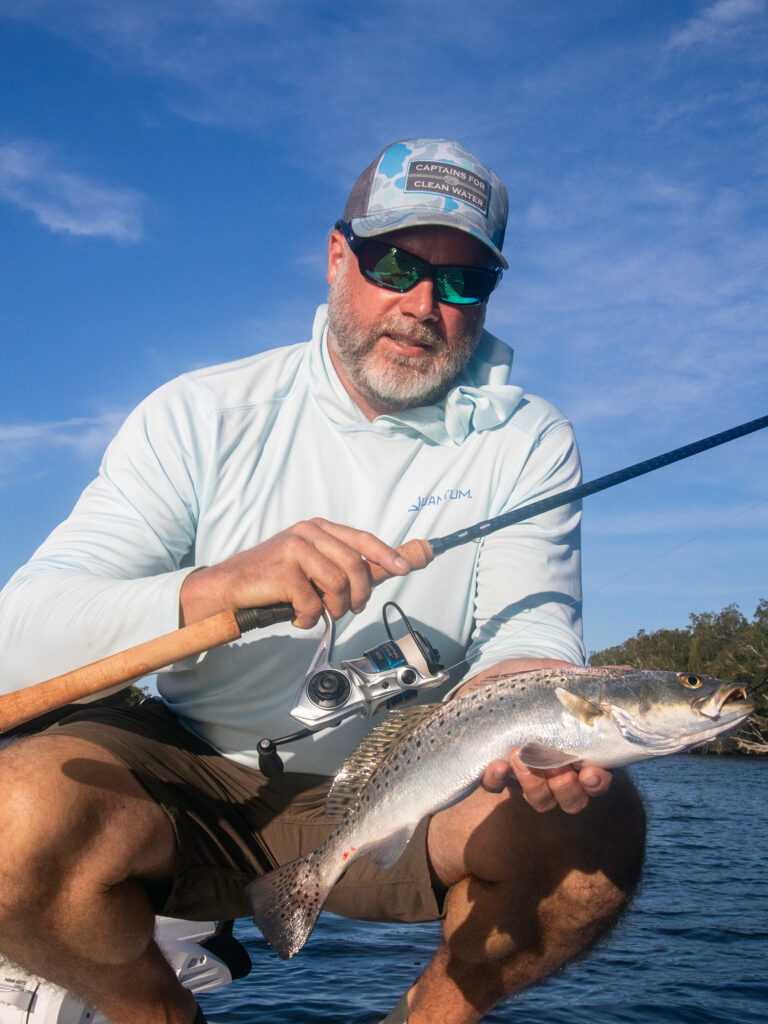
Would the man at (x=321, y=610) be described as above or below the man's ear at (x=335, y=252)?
below

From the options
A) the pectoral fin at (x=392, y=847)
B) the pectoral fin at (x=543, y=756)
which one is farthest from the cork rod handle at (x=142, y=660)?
the pectoral fin at (x=543, y=756)

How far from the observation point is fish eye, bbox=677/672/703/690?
278 centimetres

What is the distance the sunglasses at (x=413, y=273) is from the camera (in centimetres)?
414

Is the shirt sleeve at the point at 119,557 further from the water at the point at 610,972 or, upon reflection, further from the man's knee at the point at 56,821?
the water at the point at 610,972

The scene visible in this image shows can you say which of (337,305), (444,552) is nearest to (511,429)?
(444,552)

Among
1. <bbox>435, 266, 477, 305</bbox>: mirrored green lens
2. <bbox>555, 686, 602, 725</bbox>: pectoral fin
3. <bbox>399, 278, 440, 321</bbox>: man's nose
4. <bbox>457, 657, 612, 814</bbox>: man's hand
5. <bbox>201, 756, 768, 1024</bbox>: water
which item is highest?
<bbox>435, 266, 477, 305</bbox>: mirrored green lens

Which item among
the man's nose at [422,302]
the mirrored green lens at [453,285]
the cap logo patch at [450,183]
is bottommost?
the man's nose at [422,302]

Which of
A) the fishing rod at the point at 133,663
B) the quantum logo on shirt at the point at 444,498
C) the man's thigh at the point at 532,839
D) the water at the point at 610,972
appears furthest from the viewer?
the water at the point at 610,972

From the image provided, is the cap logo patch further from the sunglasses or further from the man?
the sunglasses

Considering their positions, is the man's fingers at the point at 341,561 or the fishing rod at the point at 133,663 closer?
the man's fingers at the point at 341,561

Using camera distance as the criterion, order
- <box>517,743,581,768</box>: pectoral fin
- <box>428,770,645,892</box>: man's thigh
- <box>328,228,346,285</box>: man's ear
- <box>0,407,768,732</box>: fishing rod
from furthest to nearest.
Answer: <box>328,228,346,285</box>: man's ear → <box>428,770,645,892</box>: man's thigh → <box>0,407,768,732</box>: fishing rod → <box>517,743,581,768</box>: pectoral fin

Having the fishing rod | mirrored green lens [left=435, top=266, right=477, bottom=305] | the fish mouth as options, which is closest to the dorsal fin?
the fishing rod

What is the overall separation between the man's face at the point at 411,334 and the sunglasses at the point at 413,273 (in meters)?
0.03

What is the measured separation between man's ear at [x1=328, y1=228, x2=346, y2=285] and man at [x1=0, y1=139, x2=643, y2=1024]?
0.04 m
